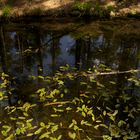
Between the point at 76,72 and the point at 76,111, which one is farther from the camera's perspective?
the point at 76,72

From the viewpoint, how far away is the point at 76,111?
8336mm

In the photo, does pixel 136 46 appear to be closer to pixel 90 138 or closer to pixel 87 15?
pixel 87 15

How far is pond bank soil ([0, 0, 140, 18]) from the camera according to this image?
17.6m

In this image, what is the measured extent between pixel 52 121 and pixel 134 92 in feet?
10.5

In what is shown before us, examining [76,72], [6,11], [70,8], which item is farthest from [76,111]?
[6,11]

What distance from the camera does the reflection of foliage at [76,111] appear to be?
7.52 meters

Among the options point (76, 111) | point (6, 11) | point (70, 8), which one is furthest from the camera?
point (70, 8)

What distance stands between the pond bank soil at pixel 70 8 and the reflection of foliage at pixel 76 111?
813cm

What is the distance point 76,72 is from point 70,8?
814 centimetres

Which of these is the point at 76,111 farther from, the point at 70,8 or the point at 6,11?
the point at 6,11

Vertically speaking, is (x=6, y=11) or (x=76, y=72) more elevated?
(x=6, y=11)

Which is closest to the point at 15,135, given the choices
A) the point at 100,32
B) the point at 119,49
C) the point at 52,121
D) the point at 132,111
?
the point at 52,121

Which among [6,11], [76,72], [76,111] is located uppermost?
[6,11]

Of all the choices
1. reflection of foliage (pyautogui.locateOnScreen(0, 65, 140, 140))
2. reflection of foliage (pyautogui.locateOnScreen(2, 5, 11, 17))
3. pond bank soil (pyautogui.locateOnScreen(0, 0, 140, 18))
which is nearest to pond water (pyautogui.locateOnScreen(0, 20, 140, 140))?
reflection of foliage (pyautogui.locateOnScreen(0, 65, 140, 140))
